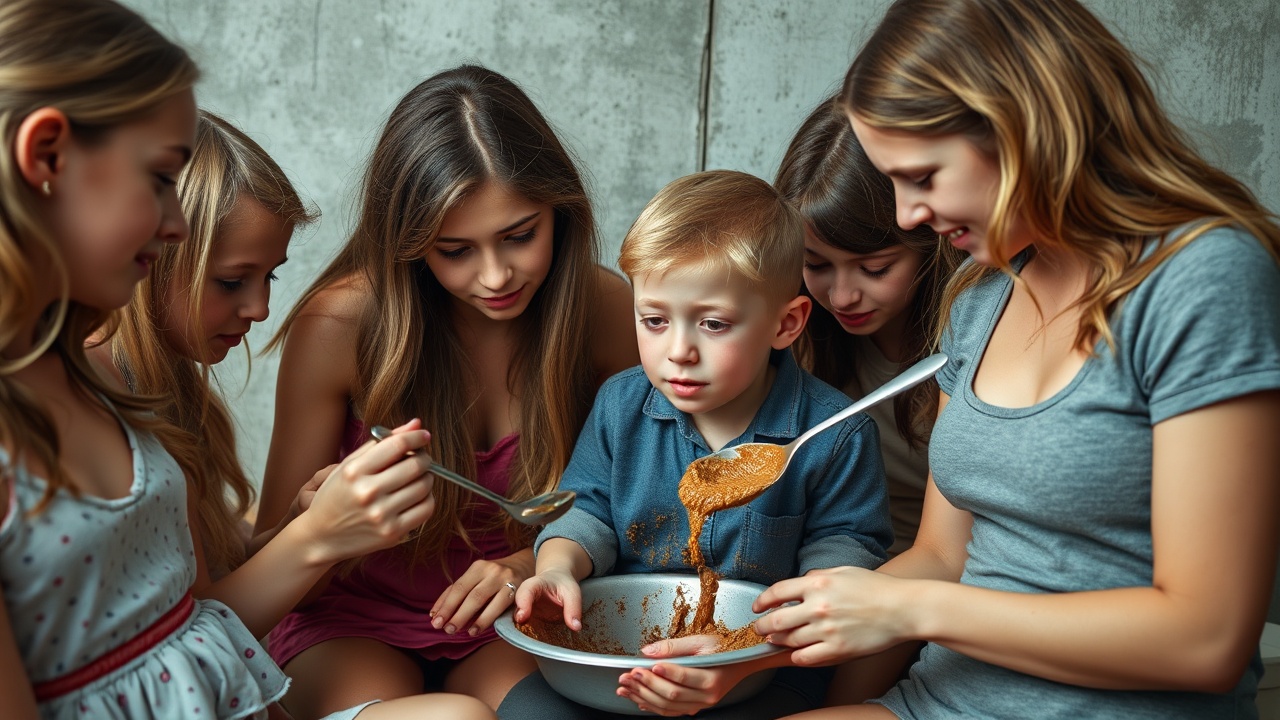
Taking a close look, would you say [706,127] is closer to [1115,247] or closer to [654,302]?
[654,302]

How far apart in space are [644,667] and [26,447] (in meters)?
0.69

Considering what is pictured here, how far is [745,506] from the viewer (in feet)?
5.46

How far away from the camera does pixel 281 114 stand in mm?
3029

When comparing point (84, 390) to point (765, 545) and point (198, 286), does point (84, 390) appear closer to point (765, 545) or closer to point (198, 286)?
point (198, 286)

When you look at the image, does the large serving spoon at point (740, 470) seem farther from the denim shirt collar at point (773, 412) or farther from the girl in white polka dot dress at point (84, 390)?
the girl in white polka dot dress at point (84, 390)

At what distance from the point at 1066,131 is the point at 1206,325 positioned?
257 millimetres

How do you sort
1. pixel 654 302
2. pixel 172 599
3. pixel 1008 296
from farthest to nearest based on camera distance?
1. pixel 654 302
2. pixel 1008 296
3. pixel 172 599

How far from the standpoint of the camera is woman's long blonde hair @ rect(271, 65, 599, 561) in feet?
5.90

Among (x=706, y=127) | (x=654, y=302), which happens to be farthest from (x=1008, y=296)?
(x=706, y=127)

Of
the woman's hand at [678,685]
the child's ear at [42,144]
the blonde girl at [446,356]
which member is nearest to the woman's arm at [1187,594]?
the woman's hand at [678,685]

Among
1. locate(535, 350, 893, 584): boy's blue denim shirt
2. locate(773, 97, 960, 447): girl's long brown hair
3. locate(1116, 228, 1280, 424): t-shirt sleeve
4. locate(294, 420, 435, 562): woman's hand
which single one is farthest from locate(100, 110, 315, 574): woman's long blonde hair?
locate(1116, 228, 1280, 424): t-shirt sleeve

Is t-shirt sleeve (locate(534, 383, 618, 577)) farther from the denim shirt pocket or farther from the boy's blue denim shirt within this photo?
the denim shirt pocket

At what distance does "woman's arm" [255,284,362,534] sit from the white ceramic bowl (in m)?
0.59

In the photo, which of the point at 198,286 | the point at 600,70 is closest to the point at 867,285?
the point at 198,286
